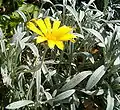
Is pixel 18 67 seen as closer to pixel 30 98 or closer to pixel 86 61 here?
pixel 30 98

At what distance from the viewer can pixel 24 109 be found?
5.90 ft

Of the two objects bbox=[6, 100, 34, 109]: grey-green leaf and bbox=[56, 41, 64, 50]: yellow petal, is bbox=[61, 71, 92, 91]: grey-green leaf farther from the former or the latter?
bbox=[56, 41, 64, 50]: yellow petal

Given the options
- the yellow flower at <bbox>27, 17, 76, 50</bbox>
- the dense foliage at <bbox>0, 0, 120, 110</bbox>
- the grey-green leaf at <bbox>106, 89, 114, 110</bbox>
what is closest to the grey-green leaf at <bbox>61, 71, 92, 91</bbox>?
the dense foliage at <bbox>0, 0, 120, 110</bbox>

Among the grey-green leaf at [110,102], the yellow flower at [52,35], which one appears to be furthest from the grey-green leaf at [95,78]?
the yellow flower at [52,35]

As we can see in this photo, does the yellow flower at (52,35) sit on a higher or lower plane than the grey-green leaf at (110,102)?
higher

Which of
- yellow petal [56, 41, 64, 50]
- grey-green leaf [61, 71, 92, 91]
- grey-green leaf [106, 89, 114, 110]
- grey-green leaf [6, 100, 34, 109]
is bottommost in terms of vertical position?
grey-green leaf [106, 89, 114, 110]

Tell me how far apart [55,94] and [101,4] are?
1146 millimetres

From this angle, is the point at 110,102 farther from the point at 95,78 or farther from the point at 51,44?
the point at 51,44

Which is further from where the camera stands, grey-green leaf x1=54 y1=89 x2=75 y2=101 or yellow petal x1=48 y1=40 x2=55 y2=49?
grey-green leaf x1=54 y1=89 x2=75 y2=101

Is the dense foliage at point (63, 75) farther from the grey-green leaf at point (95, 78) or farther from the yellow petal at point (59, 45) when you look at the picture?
the yellow petal at point (59, 45)

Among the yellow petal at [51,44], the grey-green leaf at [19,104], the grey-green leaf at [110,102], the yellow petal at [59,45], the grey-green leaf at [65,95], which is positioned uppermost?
the yellow petal at [51,44]

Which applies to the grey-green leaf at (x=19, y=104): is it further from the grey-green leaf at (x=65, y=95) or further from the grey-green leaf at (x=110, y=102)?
the grey-green leaf at (x=110, y=102)

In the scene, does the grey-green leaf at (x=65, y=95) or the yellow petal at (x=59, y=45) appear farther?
the grey-green leaf at (x=65, y=95)

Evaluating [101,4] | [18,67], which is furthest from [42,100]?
[101,4]
